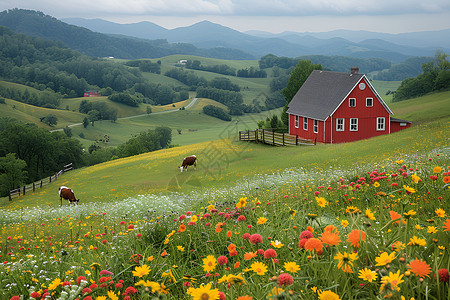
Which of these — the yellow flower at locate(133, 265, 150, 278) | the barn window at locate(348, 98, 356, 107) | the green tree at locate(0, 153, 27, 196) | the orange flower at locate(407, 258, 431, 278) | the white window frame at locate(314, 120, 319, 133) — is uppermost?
the orange flower at locate(407, 258, 431, 278)

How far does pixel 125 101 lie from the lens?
193750mm

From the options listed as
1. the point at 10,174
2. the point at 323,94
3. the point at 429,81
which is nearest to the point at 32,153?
the point at 10,174

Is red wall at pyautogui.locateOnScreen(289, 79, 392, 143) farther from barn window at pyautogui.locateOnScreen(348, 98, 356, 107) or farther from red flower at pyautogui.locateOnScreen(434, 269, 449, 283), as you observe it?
red flower at pyautogui.locateOnScreen(434, 269, 449, 283)

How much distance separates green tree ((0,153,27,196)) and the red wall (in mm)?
51887

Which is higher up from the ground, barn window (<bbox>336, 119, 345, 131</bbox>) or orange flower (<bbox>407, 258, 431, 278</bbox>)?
orange flower (<bbox>407, 258, 431, 278</bbox>)

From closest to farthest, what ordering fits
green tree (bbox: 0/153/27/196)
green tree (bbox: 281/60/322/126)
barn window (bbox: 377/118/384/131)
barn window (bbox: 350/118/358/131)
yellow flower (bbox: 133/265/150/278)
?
yellow flower (bbox: 133/265/150/278) → barn window (bbox: 350/118/358/131) → barn window (bbox: 377/118/384/131) → green tree (bbox: 281/60/322/126) → green tree (bbox: 0/153/27/196)

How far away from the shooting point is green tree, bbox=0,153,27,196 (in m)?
62.2

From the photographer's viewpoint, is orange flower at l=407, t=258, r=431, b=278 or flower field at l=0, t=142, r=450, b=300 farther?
flower field at l=0, t=142, r=450, b=300

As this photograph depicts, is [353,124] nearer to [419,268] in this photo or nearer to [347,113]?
[347,113]

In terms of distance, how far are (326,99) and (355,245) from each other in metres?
44.6

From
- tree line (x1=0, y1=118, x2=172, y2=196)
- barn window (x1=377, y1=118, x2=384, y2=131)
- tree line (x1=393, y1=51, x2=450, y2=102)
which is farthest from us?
tree line (x1=393, y1=51, x2=450, y2=102)

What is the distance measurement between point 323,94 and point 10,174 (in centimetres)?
5476

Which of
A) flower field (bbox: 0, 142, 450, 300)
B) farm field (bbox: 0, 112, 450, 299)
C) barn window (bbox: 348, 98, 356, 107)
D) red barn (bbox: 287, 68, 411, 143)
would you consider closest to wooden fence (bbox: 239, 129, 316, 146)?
red barn (bbox: 287, 68, 411, 143)

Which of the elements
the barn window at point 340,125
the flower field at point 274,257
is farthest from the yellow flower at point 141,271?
the barn window at point 340,125
